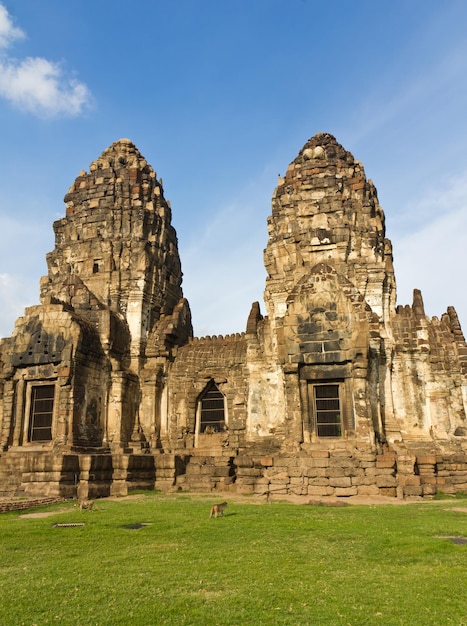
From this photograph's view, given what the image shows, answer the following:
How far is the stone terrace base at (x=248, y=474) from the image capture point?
50.4 feet

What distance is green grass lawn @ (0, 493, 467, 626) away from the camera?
578cm

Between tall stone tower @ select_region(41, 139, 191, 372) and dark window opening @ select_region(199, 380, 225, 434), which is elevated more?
tall stone tower @ select_region(41, 139, 191, 372)

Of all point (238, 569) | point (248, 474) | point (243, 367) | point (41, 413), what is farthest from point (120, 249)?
point (238, 569)

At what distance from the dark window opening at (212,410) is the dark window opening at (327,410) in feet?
16.0

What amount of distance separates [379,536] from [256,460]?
747 cm

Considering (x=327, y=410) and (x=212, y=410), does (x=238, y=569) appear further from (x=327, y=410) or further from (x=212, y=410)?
(x=212, y=410)

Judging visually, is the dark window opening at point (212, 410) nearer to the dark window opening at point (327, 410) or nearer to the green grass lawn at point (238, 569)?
the dark window opening at point (327, 410)

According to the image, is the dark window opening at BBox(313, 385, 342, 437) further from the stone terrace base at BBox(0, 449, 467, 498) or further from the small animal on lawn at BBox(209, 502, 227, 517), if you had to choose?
the small animal on lawn at BBox(209, 502, 227, 517)

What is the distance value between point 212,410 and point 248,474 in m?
5.53

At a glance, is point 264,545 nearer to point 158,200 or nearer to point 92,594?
point 92,594

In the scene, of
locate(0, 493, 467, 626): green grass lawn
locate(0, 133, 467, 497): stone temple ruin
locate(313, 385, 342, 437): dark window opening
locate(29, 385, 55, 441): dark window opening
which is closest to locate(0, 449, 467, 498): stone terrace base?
→ locate(0, 133, 467, 497): stone temple ruin

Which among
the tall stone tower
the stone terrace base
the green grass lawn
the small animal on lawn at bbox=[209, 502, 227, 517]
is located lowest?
the green grass lawn

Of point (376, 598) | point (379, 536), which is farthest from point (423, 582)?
point (379, 536)

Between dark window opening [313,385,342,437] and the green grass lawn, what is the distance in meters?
5.48
